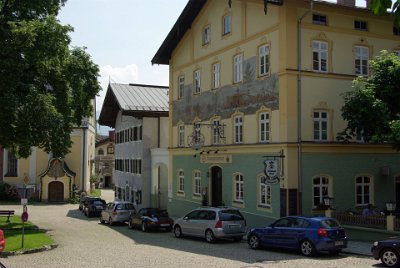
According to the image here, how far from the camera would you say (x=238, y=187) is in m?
28.1

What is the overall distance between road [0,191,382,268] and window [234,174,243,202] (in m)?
4.36

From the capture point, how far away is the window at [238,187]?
91.0 ft

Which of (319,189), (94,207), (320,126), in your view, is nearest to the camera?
(319,189)

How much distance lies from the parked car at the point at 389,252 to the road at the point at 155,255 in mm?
558

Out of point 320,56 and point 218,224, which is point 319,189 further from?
point 320,56

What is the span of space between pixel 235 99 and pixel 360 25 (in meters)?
7.83

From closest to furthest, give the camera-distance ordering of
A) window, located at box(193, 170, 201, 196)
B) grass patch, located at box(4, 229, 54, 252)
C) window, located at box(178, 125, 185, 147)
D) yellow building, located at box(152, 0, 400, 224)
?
1. grass patch, located at box(4, 229, 54, 252)
2. yellow building, located at box(152, 0, 400, 224)
3. window, located at box(193, 170, 201, 196)
4. window, located at box(178, 125, 185, 147)

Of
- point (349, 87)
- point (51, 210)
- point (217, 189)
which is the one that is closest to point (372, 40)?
point (349, 87)

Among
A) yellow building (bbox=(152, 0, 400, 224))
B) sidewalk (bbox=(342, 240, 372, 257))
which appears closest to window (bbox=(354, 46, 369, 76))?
yellow building (bbox=(152, 0, 400, 224))

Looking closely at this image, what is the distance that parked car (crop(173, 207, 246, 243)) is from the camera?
71.4 ft

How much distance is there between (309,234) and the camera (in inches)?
684

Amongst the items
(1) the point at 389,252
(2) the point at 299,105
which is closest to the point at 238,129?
(2) the point at 299,105

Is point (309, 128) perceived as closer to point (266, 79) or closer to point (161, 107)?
point (266, 79)

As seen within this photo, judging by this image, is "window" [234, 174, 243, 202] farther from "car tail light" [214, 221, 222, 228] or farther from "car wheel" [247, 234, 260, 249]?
"car wheel" [247, 234, 260, 249]
